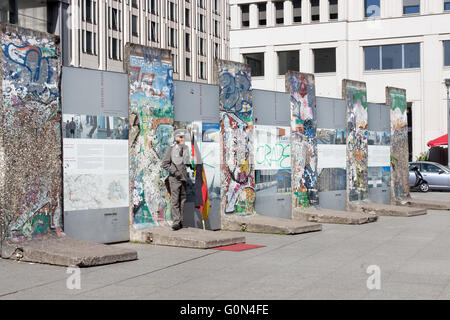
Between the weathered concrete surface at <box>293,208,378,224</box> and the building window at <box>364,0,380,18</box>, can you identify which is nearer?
the weathered concrete surface at <box>293,208,378,224</box>

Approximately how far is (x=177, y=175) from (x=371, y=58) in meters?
36.0

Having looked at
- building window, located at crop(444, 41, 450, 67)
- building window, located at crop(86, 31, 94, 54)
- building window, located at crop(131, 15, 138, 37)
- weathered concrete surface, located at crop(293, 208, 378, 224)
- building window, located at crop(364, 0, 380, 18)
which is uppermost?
building window, located at crop(131, 15, 138, 37)

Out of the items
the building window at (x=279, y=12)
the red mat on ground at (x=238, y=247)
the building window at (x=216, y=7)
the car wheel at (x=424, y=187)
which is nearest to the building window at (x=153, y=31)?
the building window at (x=216, y=7)

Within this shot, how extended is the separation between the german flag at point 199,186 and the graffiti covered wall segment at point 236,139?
0.72 m

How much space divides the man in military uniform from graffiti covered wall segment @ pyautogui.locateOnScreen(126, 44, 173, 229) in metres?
0.38

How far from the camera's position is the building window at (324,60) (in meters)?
47.2

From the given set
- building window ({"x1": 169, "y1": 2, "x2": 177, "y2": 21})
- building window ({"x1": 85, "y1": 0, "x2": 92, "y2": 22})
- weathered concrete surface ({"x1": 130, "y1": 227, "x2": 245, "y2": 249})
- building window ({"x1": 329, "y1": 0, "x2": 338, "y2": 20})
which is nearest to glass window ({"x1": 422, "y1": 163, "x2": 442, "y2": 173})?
building window ({"x1": 329, "y1": 0, "x2": 338, "y2": 20})

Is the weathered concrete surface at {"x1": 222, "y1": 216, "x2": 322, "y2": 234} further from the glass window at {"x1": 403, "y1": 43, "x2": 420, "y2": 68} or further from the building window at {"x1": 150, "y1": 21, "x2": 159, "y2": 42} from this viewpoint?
the building window at {"x1": 150, "y1": 21, "x2": 159, "y2": 42}

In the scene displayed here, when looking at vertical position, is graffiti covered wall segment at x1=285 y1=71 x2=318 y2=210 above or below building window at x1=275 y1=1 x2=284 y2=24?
below

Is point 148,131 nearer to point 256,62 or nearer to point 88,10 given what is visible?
point 256,62

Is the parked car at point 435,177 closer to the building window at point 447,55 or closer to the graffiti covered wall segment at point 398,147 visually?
the graffiti covered wall segment at point 398,147

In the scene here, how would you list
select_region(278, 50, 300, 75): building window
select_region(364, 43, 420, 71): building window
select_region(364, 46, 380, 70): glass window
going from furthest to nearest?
select_region(278, 50, 300, 75): building window < select_region(364, 46, 380, 70): glass window < select_region(364, 43, 420, 71): building window

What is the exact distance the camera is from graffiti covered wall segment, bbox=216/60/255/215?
47.9 ft

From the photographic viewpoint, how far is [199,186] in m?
13.9
